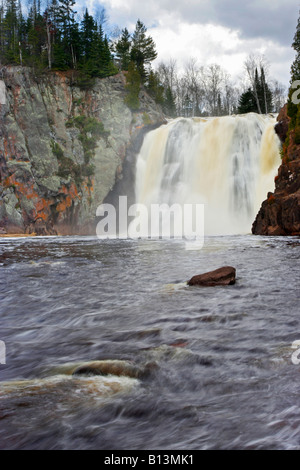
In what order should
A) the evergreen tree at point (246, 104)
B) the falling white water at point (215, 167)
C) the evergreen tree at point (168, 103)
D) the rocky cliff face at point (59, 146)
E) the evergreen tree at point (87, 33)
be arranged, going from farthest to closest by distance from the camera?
the evergreen tree at point (168, 103)
the evergreen tree at point (246, 104)
the evergreen tree at point (87, 33)
the rocky cliff face at point (59, 146)
the falling white water at point (215, 167)

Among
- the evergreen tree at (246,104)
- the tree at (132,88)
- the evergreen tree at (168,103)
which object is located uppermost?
the evergreen tree at (168,103)

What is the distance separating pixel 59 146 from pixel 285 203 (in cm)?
1986

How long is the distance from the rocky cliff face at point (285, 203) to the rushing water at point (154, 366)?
11.1 meters

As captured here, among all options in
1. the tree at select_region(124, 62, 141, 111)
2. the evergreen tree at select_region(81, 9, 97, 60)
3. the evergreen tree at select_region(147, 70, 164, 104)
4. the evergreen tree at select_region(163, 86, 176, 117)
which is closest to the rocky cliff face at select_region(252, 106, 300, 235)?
the tree at select_region(124, 62, 141, 111)

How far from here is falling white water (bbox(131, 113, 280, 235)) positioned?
Result: 2483 cm

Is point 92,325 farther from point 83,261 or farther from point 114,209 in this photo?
point 114,209

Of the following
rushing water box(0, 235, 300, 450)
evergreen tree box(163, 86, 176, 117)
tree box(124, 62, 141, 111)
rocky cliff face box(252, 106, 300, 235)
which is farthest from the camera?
evergreen tree box(163, 86, 176, 117)

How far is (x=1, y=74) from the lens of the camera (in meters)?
29.8

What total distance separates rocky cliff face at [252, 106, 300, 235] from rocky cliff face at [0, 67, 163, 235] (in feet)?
47.9

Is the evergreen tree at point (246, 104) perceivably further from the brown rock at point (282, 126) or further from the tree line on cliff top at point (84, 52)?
the brown rock at point (282, 126)

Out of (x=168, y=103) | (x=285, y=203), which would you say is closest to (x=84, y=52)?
(x=168, y=103)

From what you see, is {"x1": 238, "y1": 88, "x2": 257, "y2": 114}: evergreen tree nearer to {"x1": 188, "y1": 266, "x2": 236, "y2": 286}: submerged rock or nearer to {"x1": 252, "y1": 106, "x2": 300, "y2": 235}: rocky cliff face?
{"x1": 252, "y1": 106, "x2": 300, "y2": 235}: rocky cliff face

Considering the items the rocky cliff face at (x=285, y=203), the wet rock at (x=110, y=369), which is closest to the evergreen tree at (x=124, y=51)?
the rocky cliff face at (x=285, y=203)

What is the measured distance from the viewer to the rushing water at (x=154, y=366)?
88.5 inches
